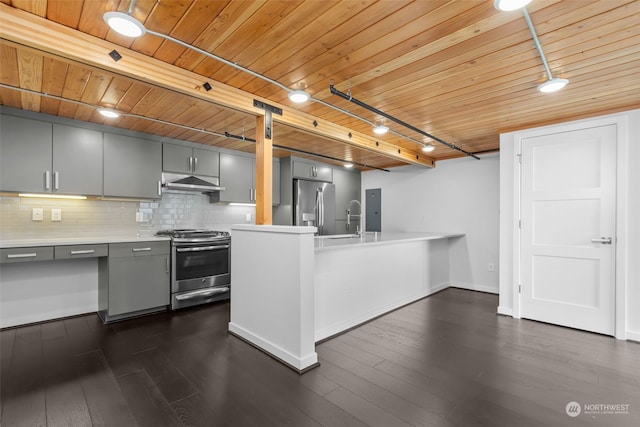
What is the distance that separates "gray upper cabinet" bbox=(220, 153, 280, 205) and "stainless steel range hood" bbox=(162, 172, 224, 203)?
0.45 ft

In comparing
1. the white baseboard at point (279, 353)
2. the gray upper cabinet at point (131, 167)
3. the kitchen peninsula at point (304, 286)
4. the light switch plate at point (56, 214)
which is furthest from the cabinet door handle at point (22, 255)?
the white baseboard at point (279, 353)

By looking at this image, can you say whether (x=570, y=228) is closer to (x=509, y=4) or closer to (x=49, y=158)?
(x=509, y=4)

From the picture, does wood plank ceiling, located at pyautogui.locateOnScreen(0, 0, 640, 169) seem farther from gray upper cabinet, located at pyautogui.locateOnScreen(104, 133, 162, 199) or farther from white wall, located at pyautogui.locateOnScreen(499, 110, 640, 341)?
gray upper cabinet, located at pyautogui.locateOnScreen(104, 133, 162, 199)

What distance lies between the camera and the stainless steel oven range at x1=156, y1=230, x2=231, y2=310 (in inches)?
149

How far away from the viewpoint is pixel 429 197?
5.58 m

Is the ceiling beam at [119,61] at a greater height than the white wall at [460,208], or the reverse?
the ceiling beam at [119,61]

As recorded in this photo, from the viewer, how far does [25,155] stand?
3.06m

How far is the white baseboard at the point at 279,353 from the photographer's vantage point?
2.30 m

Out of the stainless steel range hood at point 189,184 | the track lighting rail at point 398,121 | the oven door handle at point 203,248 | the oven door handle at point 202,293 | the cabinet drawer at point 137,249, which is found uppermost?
the track lighting rail at point 398,121

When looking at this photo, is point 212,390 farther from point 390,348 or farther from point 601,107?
point 601,107

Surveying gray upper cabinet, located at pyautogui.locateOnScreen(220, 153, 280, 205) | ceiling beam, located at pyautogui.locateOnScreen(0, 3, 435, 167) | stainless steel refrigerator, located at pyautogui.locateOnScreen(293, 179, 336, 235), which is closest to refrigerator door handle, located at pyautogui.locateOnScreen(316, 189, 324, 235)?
stainless steel refrigerator, located at pyautogui.locateOnScreen(293, 179, 336, 235)

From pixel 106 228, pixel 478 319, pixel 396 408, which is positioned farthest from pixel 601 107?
pixel 106 228

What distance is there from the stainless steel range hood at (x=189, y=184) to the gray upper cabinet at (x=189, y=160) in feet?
0.24

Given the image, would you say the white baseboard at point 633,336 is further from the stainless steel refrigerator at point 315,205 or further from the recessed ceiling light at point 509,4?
the stainless steel refrigerator at point 315,205
